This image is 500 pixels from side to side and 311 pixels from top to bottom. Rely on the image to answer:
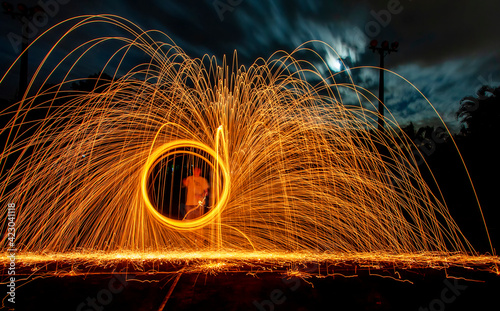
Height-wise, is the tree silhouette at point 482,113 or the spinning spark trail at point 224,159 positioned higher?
the tree silhouette at point 482,113

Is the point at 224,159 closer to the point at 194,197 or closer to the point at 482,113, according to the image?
the point at 194,197

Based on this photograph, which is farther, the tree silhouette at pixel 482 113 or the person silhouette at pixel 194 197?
the tree silhouette at pixel 482 113

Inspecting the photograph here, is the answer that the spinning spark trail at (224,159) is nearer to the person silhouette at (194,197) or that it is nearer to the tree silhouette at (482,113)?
the person silhouette at (194,197)

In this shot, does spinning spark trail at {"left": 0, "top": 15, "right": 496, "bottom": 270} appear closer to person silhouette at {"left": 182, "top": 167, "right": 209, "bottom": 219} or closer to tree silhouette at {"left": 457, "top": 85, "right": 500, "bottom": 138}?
person silhouette at {"left": 182, "top": 167, "right": 209, "bottom": 219}

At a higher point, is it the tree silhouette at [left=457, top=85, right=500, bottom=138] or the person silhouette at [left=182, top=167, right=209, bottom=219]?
the tree silhouette at [left=457, top=85, right=500, bottom=138]

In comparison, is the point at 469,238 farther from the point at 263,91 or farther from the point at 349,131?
the point at 263,91

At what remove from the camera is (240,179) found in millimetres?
6867

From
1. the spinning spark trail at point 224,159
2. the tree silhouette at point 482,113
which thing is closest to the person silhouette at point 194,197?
the spinning spark trail at point 224,159

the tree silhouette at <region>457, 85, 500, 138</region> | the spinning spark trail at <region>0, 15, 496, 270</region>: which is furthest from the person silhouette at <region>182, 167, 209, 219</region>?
the tree silhouette at <region>457, 85, 500, 138</region>

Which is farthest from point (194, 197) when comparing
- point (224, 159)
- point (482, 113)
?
point (482, 113)

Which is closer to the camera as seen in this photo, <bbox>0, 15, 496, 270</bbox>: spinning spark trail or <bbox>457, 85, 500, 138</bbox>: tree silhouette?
<bbox>0, 15, 496, 270</bbox>: spinning spark trail

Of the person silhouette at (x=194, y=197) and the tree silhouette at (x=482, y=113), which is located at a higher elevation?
the tree silhouette at (x=482, y=113)

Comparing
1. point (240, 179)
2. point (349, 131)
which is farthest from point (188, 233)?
point (349, 131)

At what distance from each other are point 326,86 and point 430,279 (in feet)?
13.6
